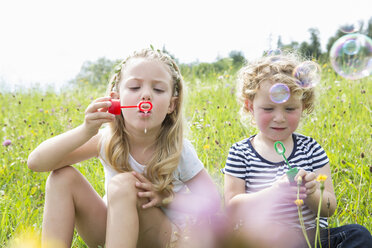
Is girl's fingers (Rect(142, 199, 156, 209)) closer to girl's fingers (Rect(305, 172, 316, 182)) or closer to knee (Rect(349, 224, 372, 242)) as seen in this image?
girl's fingers (Rect(305, 172, 316, 182))

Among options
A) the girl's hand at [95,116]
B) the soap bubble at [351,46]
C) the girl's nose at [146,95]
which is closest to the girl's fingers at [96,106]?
the girl's hand at [95,116]

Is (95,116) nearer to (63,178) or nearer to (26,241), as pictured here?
(63,178)

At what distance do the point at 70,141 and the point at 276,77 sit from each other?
2.87 ft

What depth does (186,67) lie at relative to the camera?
5.73 metres

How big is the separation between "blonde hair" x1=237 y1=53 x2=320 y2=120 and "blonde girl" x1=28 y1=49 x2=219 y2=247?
0.30 m

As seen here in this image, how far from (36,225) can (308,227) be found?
1.22 meters

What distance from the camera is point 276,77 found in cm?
169

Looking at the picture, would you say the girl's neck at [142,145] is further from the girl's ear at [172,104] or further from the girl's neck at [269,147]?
the girl's neck at [269,147]

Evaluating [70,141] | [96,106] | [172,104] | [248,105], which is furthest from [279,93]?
[70,141]

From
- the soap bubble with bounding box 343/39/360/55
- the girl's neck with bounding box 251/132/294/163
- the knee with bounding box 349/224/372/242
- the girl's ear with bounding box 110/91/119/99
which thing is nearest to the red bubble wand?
the girl's ear with bounding box 110/91/119/99

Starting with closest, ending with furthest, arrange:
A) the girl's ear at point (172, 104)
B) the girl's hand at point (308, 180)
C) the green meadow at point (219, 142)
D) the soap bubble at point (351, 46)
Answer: the girl's hand at point (308, 180) < the girl's ear at point (172, 104) < the green meadow at point (219, 142) < the soap bubble at point (351, 46)

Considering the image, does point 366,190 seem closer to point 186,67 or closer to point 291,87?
point 291,87

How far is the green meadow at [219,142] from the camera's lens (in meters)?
1.96

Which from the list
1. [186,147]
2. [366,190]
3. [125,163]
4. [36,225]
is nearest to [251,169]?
[186,147]
